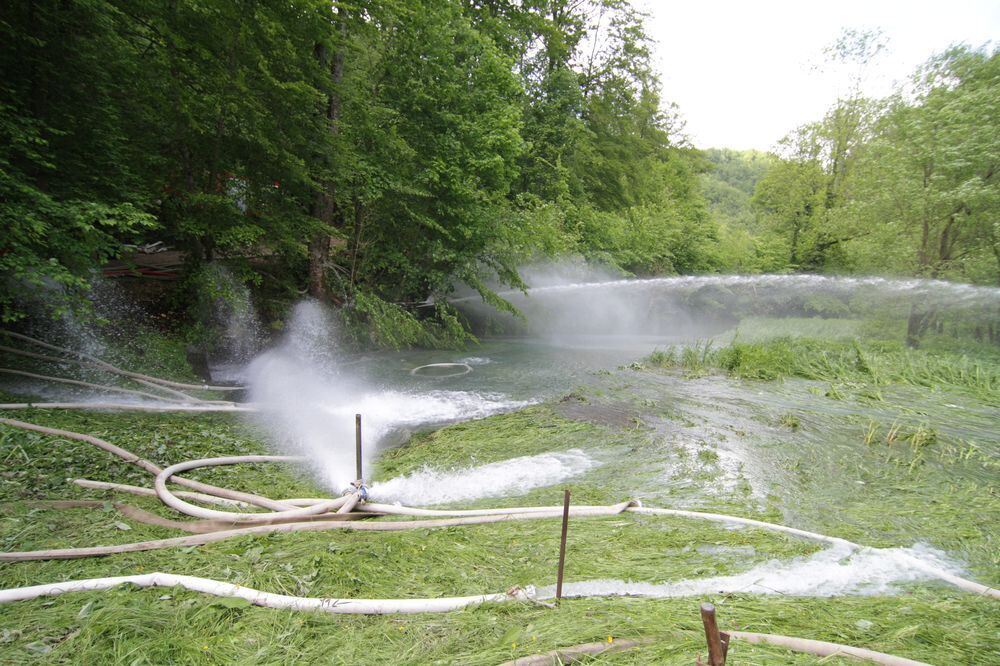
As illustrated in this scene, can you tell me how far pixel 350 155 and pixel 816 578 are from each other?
10.6 m

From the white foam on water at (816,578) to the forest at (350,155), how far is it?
20.7 feet

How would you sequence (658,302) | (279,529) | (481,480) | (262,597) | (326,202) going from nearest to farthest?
(262,597)
(279,529)
(481,480)
(326,202)
(658,302)

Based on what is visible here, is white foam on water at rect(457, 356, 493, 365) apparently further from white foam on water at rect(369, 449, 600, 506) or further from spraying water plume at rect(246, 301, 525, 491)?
white foam on water at rect(369, 449, 600, 506)

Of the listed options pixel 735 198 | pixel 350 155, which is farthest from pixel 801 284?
pixel 735 198

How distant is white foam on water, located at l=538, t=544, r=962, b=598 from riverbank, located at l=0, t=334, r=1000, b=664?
75 mm

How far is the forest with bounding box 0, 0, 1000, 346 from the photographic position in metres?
6.67

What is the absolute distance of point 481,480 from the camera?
17.2 ft

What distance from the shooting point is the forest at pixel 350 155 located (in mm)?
6668

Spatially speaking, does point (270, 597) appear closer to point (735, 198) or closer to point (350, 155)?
point (350, 155)

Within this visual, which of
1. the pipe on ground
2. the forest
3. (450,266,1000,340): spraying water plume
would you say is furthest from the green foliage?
the pipe on ground

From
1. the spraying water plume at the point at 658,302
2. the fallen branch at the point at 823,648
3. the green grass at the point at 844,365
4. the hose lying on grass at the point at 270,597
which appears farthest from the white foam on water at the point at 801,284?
the hose lying on grass at the point at 270,597

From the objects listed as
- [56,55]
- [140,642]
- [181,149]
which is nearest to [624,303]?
[181,149]

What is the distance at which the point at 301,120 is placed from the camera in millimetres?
9898

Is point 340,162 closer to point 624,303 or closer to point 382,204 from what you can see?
point 382,204
